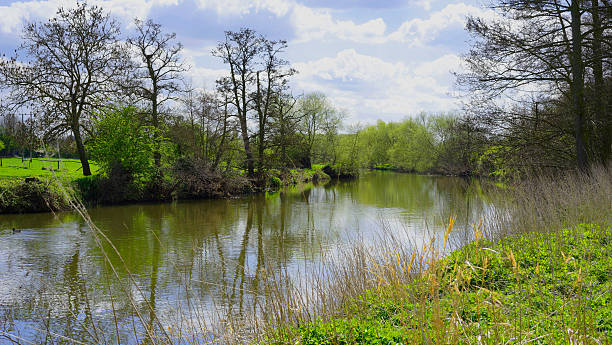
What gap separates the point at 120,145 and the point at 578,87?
17263mm

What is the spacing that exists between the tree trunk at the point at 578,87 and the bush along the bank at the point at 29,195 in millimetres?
16513

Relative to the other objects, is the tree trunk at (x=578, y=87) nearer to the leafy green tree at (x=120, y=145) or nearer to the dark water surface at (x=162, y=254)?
the dark water surface at (x=162, y=254)

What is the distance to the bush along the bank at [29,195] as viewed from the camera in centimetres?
1569

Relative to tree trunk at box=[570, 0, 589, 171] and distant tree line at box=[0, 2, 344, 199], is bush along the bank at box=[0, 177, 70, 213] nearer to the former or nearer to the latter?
distant tree line at box=[0, 2, 344, 199]

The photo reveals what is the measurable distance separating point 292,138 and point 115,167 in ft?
34.0

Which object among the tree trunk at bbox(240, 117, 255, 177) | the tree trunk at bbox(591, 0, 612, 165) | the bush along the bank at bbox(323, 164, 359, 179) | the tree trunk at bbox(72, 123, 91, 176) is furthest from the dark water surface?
the bush along the bank at bbox(323, 164, 359, 179)

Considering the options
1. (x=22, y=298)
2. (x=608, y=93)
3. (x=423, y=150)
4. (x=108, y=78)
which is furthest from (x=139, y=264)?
(x=423, y=150)

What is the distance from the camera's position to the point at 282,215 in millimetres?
16422

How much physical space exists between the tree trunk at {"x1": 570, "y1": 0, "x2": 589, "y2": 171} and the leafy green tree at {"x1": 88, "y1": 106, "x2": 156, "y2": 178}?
16.5m

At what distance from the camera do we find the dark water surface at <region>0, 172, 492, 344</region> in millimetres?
5673

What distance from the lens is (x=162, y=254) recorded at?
31.9 feet

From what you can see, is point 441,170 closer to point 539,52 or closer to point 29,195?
point 539,52

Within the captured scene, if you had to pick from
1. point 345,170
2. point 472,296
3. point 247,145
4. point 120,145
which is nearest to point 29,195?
point 120,145

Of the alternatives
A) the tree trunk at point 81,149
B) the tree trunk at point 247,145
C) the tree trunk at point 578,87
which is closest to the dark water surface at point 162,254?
the tree trunk at point 578,87
